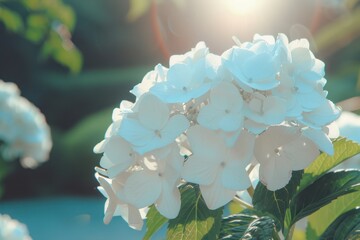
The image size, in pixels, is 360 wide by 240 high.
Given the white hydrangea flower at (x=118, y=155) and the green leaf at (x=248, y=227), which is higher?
the white hydrangea flower at (x=118, y=155)

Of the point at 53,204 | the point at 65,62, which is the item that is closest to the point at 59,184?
the point at 53,204

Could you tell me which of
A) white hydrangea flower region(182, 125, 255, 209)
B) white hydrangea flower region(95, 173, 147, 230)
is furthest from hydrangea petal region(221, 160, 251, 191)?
white hydrangea flower region(95, 173, 147, 230)

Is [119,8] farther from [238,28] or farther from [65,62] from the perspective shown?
[65,62]

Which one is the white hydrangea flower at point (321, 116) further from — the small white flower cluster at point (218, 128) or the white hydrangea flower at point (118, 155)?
the white hydrangea flower at point (118, 155)

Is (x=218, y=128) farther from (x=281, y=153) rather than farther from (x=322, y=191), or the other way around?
(x=322, y=191)

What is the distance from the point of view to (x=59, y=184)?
11.5 meters

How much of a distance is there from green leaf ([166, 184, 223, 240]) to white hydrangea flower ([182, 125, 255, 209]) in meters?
0.07

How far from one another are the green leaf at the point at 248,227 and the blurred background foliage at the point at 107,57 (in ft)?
26.7

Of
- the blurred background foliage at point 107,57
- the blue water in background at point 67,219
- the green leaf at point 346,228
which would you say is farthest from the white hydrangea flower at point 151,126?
the blurred background foliage at point 107,57

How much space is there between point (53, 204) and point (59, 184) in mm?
432

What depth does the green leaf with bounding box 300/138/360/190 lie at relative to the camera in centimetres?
83

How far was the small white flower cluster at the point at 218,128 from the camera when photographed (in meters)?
0.71

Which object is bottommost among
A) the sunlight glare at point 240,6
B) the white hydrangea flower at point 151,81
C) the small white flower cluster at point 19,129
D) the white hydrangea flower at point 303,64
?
the white hydrangea flower at point 303,64

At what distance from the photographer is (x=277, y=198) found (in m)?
0.78
